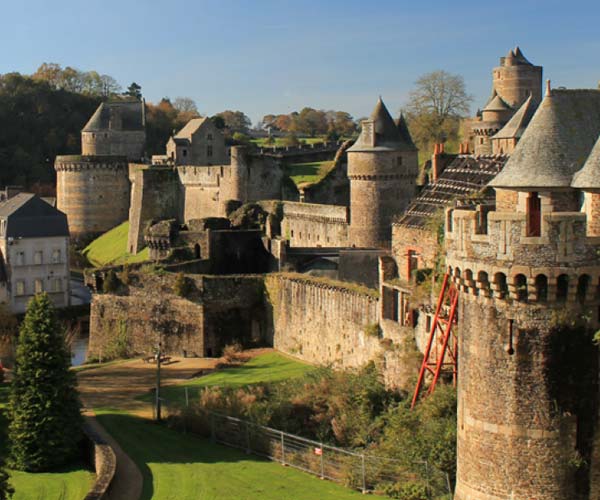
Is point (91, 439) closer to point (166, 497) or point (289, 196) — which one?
point (166, 497)

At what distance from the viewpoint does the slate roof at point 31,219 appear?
179 feet

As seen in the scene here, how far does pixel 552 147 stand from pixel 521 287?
117 inches

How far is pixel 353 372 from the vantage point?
29578 mm

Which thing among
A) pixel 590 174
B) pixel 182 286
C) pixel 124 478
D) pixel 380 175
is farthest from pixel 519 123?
pixel 590 174

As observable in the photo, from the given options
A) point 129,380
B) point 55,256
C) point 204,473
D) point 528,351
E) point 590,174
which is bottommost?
point 204,473

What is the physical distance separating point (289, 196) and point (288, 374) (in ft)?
103

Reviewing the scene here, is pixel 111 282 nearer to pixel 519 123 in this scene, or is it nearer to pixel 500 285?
pixel 519 123

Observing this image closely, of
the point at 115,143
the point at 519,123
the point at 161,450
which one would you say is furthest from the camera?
the point at 115,143

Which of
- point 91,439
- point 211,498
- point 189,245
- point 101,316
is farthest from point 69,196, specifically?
point 211,498

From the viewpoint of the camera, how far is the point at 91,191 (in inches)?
2943

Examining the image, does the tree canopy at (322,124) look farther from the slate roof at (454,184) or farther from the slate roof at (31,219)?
the slate roof at (454,184)

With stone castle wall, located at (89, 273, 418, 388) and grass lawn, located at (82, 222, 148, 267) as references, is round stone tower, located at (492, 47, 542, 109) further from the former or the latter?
stone castle wall, located at (89, 273, 418, 388)

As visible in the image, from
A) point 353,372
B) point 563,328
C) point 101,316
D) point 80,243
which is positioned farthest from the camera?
point 80,243

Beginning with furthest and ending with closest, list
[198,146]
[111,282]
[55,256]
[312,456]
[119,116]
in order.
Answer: [119,116], [198,146], [55,256], [111,282], [312,456]
